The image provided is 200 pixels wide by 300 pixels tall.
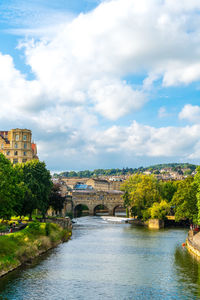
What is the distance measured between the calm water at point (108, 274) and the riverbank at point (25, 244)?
144 cm

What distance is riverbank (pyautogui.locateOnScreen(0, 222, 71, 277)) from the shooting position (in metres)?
46.9

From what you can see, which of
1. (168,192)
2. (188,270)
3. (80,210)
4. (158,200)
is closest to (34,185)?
(188,270)

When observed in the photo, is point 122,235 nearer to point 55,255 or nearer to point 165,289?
point 55,255

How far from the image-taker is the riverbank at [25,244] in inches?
1848

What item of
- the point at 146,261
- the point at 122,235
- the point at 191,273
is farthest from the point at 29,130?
the point at 191,273

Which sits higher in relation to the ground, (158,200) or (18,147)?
(18,147)

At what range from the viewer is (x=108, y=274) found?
153 feet

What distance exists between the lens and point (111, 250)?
212ft

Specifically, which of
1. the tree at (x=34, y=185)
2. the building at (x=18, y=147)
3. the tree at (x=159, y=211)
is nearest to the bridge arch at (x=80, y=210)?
the building at (x=18, y=147)

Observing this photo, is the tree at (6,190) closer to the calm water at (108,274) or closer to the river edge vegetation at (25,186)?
the river edge vegetation at (25,186)

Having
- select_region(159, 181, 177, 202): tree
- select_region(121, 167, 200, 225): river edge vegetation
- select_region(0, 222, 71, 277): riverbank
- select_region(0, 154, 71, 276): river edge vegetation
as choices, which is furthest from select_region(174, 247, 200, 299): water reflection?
select_region(159, 181, 177, 202): tree

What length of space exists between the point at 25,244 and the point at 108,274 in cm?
1404

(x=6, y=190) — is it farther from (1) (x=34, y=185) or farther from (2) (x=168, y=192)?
(2) (x=168, y=192)

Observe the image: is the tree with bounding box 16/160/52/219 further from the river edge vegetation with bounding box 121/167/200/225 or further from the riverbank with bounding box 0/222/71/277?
the river edge vegetation with bounding box 121/167/200/225
